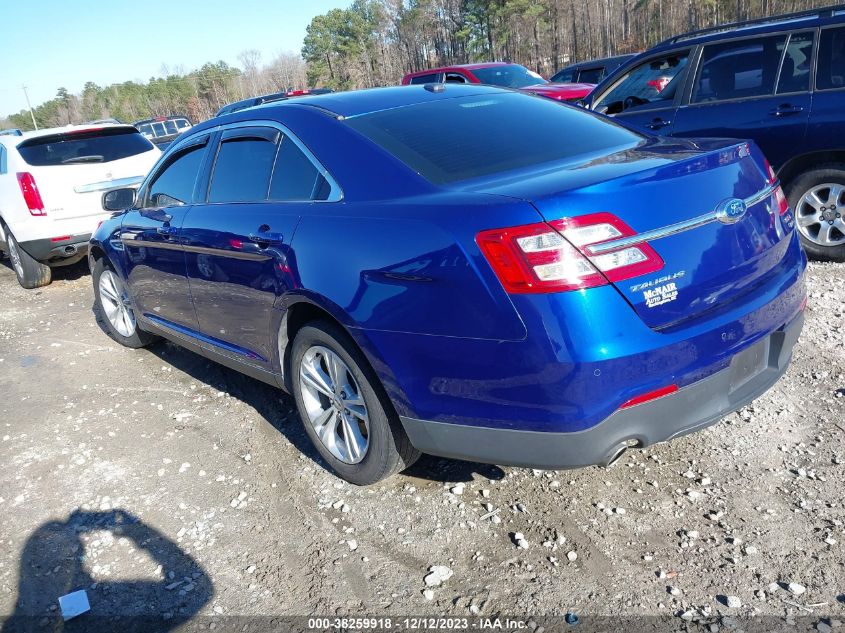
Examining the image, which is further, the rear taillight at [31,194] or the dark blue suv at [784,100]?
the rear taillight at [31,194]

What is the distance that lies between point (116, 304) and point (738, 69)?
17.8ft

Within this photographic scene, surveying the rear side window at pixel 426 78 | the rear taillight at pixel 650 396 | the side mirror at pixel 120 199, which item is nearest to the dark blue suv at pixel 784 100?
the rear taillight at pixel 650 396

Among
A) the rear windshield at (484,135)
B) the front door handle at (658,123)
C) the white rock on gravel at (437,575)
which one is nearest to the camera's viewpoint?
the white rock on gravel at (437,575)

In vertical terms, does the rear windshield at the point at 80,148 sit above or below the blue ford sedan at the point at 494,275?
above

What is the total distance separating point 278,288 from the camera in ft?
10.3

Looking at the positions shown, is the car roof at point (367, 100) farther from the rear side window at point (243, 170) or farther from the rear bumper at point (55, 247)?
the rear bumper at point (55, 247)

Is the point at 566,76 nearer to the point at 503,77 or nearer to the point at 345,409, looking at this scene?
the point at 503,77

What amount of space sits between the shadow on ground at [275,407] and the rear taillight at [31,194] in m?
3.07

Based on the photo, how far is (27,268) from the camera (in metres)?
8.04

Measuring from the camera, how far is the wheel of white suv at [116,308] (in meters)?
5.43

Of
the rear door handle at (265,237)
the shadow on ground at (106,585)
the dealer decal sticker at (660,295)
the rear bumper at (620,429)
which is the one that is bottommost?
the shadow on ground at (106,585)

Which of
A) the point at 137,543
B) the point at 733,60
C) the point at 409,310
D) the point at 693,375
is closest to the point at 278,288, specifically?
the point at 409,310

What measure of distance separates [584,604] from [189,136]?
11.5 feet

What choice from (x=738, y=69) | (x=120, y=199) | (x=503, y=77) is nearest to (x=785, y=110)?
(x=738, y=69)
